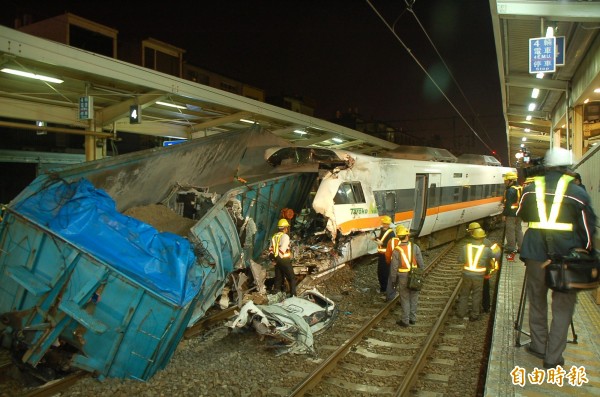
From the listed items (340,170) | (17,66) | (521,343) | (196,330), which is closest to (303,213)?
(340,170)

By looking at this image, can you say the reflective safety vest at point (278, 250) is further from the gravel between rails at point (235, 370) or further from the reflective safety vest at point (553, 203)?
the reflective safety vest at point (553, 203)

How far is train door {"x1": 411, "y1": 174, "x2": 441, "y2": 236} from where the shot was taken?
40.8ft

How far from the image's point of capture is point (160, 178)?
829 cm

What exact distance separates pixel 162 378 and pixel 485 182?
15627mm

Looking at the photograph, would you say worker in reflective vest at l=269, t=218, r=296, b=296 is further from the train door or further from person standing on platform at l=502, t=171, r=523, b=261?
the train door

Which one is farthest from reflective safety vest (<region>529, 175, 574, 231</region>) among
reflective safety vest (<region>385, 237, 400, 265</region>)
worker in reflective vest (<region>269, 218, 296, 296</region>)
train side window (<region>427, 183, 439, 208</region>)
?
train side window (<region>427, 183, 439, 208</region>)

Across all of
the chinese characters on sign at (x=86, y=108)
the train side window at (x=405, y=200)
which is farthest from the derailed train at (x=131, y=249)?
the chinese characters on sign at (x=86, y=108)

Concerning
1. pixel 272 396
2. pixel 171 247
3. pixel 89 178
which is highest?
pixel 89 178

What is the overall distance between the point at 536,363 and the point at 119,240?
4.85m

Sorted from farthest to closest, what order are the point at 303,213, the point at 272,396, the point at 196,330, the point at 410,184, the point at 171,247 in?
the point at 410,184 → the point at 303,213 → the point at 196,330 → the point at 171,247 → the point at 272,396

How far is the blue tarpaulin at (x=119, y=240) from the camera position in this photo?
494 cm

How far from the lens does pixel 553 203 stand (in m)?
4.04

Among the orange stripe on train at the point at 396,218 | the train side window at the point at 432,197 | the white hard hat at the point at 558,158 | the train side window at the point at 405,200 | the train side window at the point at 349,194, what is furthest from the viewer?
the train side window at the point at 432,197

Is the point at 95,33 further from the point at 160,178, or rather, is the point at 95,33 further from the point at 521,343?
the point at 521,343
